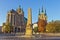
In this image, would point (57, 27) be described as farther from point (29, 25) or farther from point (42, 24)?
point (29, 25)

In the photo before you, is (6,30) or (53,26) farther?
(6,30)

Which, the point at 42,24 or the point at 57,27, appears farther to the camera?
the point at 42,24

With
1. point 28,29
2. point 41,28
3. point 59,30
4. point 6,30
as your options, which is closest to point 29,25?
point 28,29

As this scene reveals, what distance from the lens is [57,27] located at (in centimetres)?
12612

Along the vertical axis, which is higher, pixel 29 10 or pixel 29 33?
pixel 29 10

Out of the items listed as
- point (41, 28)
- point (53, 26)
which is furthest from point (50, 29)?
point (41, 28)

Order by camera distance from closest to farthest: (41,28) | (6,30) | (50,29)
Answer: (50,29), (41,28), (6,30)

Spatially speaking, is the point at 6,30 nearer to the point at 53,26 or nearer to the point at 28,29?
the point at 53,26

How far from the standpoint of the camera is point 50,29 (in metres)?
122

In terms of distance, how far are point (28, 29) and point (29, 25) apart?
2.08m

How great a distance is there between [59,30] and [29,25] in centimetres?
6304

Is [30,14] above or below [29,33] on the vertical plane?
above

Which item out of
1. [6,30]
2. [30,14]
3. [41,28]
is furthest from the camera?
[6,30]

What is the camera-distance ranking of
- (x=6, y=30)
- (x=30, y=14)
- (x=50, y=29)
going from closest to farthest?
(x=30, y=14), (x=50, y=29), (x=6, y=30)
